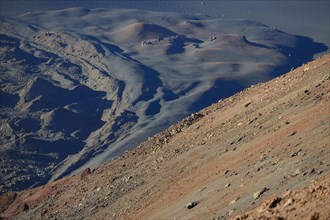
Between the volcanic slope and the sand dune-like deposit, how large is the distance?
149 feet

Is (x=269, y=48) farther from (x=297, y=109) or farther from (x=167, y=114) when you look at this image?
(x=297, y=109)

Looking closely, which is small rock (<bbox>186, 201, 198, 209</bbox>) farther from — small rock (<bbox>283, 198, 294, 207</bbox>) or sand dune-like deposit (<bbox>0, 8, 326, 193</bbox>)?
sand dune-like deposit (<bbox>0, 8, 326, 193</bbox>)

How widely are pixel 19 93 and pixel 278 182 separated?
12825 cm

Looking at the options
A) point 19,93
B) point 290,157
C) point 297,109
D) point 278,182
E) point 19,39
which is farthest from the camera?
point 19,39

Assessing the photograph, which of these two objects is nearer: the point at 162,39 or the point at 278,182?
the point at 278,182

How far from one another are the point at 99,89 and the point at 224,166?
124028mm

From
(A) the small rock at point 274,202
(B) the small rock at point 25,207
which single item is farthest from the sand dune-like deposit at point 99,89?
(A) the small rock at point 274,202

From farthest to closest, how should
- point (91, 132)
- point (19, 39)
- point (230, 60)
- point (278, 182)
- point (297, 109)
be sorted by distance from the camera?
1. point (19, 39)
2. point (230, 60)
3. point (91, 132)
4. point (297, 109)
5. point (278, 182)

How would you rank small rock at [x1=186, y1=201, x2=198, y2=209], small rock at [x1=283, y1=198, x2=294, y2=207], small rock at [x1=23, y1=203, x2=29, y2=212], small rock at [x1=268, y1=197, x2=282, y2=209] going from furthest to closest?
small rock at [x1=23, y1=203, x2=29, y2=212], small rock at [x1=186, y1=201, x2=198, y2=209], small rock at [x1=268, y1=197, x2=282, y2=209], small rock at [x1=283, y1=198, x2=294, y2=207]

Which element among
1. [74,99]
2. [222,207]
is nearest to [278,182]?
[222,207]

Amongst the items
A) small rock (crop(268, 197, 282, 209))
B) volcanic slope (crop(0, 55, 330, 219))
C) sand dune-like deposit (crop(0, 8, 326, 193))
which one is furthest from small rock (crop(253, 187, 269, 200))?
sand dune-like deposit (crop(0, 8, 326, 193))

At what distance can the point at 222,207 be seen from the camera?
2155 cm

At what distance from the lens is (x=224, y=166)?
28.5 metres

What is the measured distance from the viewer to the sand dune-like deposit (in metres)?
108
